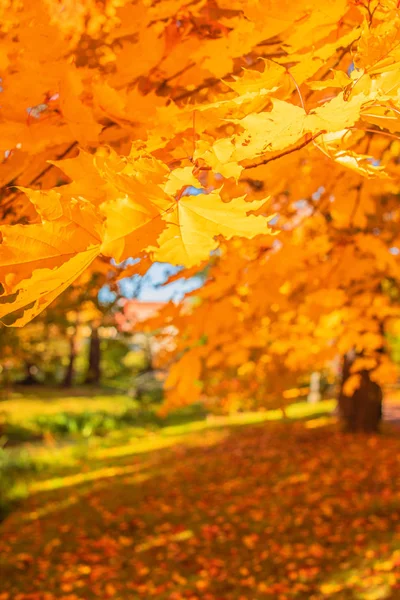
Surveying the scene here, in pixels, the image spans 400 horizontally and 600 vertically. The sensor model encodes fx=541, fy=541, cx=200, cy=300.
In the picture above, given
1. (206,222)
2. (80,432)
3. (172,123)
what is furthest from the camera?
(80,432)

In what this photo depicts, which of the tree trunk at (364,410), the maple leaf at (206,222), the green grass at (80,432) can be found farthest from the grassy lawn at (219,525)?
the maple leaf at (206,222)

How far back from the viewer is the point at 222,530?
Result: 5.83m

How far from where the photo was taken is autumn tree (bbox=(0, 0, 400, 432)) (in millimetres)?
625

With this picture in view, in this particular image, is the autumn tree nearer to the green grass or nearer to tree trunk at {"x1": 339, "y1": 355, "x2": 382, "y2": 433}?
the green grass

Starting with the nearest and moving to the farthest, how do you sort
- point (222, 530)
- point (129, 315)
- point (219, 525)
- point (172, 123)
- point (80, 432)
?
point (172, 123) → point (222, 530) → point (219, 525) → point (129, 315) → point (80, 432)

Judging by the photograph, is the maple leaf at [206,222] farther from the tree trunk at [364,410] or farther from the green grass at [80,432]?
the tree trunk at [364,410]

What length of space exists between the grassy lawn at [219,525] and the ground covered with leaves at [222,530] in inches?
0.6

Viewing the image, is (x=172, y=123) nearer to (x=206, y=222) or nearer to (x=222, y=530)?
(x=206, y=222)

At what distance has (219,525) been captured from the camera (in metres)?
6.00

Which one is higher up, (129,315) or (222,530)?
(129,315)

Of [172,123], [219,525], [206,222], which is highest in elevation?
[172,123]

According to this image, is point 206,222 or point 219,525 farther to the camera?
point 219,525

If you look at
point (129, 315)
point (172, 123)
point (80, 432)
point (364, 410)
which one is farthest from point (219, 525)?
point (80, 432)

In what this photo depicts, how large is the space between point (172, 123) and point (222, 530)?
5.69m
